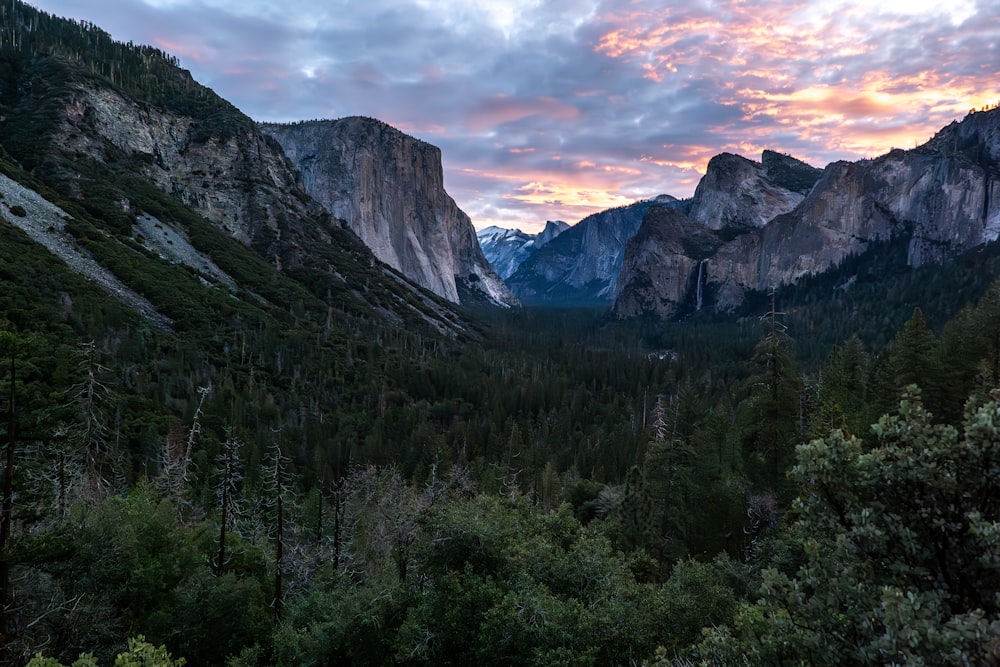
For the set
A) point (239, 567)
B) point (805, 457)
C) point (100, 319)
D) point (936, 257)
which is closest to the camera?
point (805, 457)

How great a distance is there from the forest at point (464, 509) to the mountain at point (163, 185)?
8835mm

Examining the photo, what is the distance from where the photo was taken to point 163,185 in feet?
463

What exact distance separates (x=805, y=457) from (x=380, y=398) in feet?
286

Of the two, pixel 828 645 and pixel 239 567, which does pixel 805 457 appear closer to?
pixel 828 645

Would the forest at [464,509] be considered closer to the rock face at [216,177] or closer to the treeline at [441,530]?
the treeline at [441,530]

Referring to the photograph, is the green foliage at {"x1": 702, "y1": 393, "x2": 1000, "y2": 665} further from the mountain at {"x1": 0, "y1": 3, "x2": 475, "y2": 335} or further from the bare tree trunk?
the mountain at {"x1": 0, "y1": 3, "x2": 475, "y2": 335}

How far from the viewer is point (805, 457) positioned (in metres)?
7.07

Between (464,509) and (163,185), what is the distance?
6303 inches

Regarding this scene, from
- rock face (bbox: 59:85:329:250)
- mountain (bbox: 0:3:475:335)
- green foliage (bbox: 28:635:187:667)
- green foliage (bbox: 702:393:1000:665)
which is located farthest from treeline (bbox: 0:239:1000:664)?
rock face (bbox: 59:85:329:250)

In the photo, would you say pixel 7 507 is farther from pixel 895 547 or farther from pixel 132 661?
pixel 895 547

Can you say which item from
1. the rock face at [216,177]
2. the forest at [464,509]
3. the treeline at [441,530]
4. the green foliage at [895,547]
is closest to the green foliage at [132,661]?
the forest at [464,509]

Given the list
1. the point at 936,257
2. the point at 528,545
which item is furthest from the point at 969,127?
the point at 528,545

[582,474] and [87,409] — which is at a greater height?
[87,409]

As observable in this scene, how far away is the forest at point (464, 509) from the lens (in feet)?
21.5
